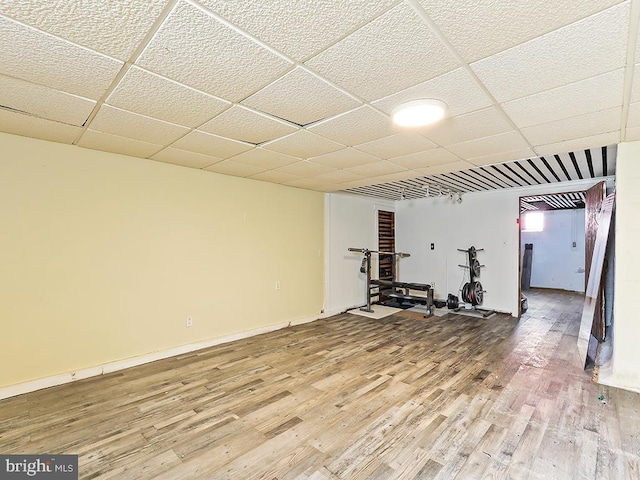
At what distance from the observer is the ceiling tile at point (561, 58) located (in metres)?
1.36

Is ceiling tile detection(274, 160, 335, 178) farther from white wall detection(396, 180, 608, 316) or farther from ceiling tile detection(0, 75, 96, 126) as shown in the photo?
white wall detection(396, 180, 608, 316)

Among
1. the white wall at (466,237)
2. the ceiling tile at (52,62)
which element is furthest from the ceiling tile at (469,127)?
the white wall at (466,237)

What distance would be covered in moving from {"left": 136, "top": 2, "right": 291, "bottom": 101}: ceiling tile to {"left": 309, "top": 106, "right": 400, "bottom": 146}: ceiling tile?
0.74 meters

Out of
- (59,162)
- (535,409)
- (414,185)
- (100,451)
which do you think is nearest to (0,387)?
(100,451)

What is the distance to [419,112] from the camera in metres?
2.19

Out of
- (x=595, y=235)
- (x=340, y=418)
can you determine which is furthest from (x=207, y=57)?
(x=595, y=235)

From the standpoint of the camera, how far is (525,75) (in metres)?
1.76

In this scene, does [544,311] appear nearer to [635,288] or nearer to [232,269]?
[635,288]

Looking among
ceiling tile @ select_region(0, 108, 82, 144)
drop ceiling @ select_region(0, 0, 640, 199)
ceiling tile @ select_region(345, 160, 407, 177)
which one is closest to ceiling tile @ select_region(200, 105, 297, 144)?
drop ceiling @ select_region(0, 0, 640, 199)

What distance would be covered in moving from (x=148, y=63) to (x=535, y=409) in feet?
12.4

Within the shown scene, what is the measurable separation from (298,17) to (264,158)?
2226mm

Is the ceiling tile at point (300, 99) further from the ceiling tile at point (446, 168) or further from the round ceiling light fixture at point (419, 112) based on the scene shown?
the ceiling tile at point (446, 168)

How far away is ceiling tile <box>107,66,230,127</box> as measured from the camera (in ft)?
5.98
